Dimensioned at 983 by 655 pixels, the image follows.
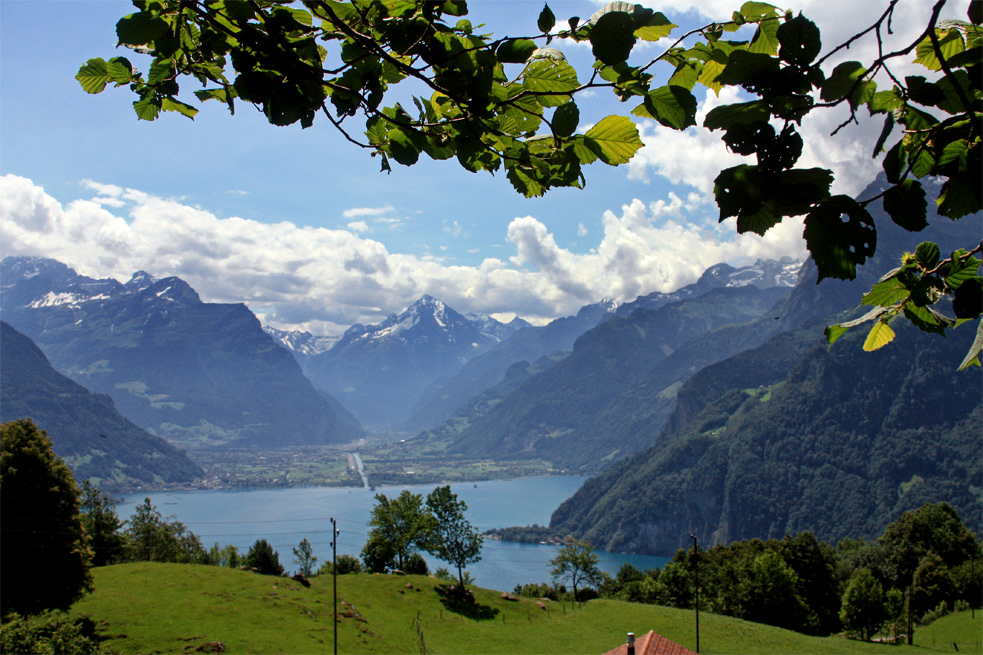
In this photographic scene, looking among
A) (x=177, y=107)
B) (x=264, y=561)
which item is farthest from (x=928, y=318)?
(x=264, y=561)

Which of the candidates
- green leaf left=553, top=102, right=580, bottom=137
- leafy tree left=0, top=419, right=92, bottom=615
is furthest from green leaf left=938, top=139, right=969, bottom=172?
leafy tree left=0, top=419, right=92, bottom=615

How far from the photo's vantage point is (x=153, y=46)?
5.61ft

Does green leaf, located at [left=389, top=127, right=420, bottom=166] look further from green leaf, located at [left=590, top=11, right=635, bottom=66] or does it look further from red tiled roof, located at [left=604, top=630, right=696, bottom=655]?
red tiled roof, located at [left=604, top=630, right=696, bottom=655]

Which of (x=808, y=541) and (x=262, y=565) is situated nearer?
(x=262, y=565)

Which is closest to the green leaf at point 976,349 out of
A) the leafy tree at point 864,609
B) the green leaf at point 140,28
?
the green leaf at point 140,28

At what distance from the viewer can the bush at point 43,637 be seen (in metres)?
19.0

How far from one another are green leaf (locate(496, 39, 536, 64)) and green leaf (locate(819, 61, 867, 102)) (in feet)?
2.37

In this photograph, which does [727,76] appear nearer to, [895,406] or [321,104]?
[321,104]

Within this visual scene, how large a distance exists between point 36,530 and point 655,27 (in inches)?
1432

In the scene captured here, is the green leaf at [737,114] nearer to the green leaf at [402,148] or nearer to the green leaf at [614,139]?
the green leaf at [614,139]

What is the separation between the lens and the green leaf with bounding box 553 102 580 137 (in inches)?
56.4

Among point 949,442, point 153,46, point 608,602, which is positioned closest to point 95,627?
point 153,46

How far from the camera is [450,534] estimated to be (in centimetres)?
5653

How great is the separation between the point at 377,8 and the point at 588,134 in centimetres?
70
